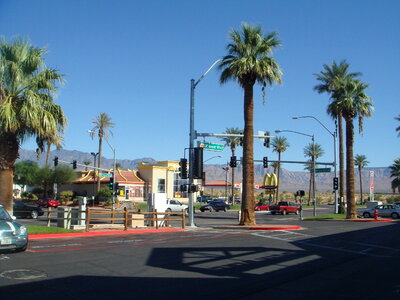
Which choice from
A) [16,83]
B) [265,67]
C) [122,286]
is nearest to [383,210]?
[265,67]

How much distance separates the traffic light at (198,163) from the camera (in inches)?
1089

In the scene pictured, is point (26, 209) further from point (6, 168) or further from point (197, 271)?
point (197, 271)

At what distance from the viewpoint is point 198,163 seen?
1099 inches

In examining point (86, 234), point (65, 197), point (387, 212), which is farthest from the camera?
point (65, 197)

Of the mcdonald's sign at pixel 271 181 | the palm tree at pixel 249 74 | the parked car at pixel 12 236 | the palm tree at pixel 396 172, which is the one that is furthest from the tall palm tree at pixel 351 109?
the palm tree at pixel 396 172

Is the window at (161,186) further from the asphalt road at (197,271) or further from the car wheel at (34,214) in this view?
the asphalt road at (197,271)

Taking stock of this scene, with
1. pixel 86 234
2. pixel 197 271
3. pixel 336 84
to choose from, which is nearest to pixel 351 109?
pixel 336 84

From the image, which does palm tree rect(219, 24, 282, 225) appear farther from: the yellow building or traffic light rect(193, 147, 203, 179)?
the yellow building

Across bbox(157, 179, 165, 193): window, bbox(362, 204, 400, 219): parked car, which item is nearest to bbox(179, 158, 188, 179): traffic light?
bbox(362, 204, 400, 219): parked car

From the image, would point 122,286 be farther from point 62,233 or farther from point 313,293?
point 62,233

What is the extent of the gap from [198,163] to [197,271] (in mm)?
16887

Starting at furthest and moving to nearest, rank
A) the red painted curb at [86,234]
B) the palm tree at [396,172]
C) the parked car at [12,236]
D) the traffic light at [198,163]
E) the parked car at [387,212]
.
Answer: the palm tree at [396,172] → the parked car at [387,212] → the traffic light at [198,163] → the red painted curb at [86,234] → the parked car at [12,236]

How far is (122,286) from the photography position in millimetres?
9281

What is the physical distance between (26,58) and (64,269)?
11.9 metres
